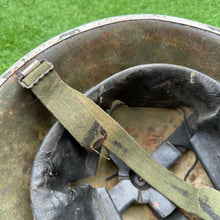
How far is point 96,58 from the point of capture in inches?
36.3

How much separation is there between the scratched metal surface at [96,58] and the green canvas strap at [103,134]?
0.33 ft

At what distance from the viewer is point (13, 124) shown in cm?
81

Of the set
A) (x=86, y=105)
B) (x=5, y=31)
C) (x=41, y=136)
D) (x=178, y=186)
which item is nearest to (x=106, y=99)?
(x=86, y=105)

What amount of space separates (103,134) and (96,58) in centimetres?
28

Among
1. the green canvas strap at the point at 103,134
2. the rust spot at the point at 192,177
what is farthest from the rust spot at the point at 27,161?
the rust spot at the point at 192,177

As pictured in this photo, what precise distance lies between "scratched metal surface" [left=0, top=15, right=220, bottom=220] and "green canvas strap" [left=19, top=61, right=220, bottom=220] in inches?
4.0


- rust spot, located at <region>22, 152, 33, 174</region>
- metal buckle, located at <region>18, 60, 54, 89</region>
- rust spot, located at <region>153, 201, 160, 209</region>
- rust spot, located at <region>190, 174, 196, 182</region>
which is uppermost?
metal buckle, located at <region>18, 60, 54, 89</region>

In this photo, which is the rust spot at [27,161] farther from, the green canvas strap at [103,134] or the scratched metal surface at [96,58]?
the green canvas strap at [103,134]

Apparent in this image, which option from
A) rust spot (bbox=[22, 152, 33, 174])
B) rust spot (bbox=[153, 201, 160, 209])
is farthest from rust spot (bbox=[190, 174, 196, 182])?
rust spot (bbox=[22, 152, 33, 174])

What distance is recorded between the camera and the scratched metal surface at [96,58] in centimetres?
81

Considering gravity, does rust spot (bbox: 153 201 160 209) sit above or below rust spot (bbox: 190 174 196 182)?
above

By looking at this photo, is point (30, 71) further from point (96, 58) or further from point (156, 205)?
point (156, 205)

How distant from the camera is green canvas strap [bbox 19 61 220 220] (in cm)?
73

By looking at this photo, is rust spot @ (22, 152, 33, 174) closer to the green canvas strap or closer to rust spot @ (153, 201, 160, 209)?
the green canvas strap
